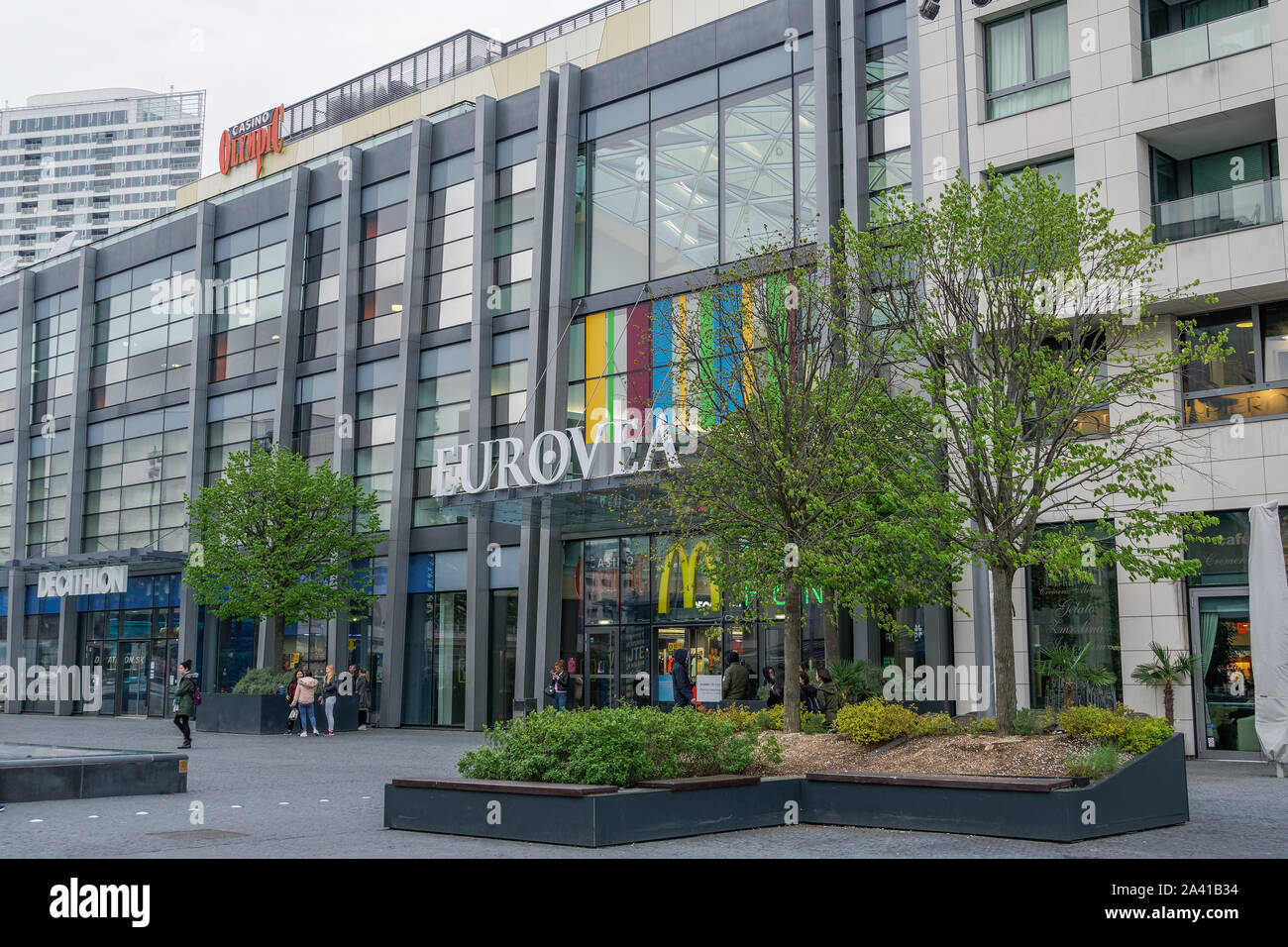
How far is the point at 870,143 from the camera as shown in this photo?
92.0 ft

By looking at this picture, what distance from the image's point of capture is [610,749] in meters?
11.5

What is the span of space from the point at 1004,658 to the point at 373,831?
6787 millimetres

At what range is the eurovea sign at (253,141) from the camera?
46.3 metres

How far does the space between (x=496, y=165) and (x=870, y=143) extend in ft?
38.0

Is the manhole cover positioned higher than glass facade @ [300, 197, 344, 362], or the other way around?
glass facade @ [300, 197, 344, 362]

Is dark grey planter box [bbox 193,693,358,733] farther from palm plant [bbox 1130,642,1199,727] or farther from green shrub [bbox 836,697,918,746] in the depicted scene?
green shrub [bbox 836,697,918,746]

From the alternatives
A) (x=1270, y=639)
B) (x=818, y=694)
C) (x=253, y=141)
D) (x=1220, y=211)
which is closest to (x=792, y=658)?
(x=818, y=694)

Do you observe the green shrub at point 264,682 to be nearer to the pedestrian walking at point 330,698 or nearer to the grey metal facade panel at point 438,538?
the pedestrian walking at point 330,698

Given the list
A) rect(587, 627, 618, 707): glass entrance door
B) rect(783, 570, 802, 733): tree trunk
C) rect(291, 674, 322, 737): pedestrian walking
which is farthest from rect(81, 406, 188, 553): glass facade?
rect(783, 570, 802, 733): tree trunk

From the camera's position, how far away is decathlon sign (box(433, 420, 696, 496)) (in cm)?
2763

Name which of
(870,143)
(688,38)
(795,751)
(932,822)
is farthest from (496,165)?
(932,822)

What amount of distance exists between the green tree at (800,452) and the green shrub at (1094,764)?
3.59 m

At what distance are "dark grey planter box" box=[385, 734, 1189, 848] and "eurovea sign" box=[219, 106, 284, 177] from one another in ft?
126

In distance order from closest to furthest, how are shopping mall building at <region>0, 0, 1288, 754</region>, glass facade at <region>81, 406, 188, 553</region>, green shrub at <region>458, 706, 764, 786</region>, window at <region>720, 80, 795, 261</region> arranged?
1. green shrub at <region>458, 706, 764, 786</region>
2. shopping mall building at <region>0, 0, 1288, 754</region>
3. window at <region>720, 80, 795, 261</region>
4. glass facade at <region>81, 406, 188, 553</region>
